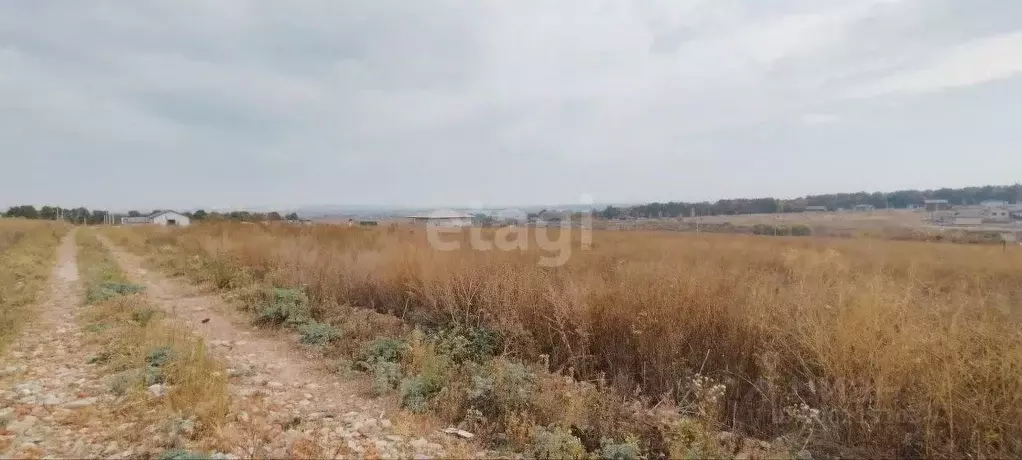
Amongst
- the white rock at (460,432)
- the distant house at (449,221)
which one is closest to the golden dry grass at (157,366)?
the white rock at (460,432)

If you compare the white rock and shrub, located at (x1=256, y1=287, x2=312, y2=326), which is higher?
shrub, located at (x1=256, y1=287, x2=312, y2=326)

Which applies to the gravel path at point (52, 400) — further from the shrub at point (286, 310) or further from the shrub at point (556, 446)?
the shrub at point (556, 446)

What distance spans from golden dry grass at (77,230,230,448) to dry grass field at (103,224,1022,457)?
4.16ft

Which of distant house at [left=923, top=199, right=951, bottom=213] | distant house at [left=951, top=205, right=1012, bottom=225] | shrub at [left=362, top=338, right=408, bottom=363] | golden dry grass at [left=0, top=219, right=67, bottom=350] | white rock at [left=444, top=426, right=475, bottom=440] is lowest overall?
white rock at [left=444, top=426, right=475, bottom=440]

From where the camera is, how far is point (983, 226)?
13.2 m

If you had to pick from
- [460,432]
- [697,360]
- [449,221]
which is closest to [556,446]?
[460,432]

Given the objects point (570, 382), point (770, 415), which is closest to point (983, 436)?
point (770, 415)

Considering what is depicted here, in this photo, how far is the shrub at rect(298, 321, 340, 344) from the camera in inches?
213

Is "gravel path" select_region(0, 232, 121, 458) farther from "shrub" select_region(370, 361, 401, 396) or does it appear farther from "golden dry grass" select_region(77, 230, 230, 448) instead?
"shrub" select_region(370, 361, 401, 396)

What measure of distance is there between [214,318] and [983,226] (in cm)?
1913

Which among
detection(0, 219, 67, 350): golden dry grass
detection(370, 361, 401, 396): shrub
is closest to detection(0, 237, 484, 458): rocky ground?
detection(370, 361, 401, 396): shrub

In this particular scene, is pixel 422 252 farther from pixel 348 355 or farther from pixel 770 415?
pixel 770 415

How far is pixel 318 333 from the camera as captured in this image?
18.0ft

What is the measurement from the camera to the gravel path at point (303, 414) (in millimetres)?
3000
